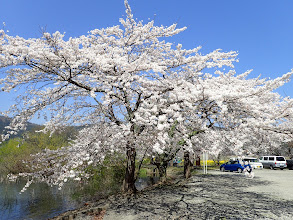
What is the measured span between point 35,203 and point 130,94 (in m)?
9.12

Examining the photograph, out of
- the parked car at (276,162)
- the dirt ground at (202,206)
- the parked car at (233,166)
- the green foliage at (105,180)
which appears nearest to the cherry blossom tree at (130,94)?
the dirt ground at (202,206)

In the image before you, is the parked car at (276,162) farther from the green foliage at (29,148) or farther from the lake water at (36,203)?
the green foliage at (29,148)

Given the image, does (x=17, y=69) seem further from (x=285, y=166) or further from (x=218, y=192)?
(x=285, y=166)

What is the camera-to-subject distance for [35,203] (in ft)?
41.4

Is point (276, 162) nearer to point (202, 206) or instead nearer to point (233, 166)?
point (233, 166)

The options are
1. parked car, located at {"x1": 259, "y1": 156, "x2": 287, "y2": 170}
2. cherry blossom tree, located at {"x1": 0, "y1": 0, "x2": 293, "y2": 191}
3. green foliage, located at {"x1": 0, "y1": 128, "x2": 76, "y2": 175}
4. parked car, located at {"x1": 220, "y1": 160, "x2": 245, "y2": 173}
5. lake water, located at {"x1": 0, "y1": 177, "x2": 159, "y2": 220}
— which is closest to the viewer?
cherry blossom tree, located at {"x1": 0, "y1": 0, "x2": 293, "y2": 191}

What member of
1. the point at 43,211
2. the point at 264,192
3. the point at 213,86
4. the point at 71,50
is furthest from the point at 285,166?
the point at 71,50

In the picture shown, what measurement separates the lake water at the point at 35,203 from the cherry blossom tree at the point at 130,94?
3693mm

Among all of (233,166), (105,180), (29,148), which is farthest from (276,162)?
(29,148)

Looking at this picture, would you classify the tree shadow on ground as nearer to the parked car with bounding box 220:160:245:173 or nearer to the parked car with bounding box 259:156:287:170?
the parked car with bounding box 220:160:245:173

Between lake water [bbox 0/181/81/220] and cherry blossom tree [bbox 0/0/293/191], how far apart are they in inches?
145

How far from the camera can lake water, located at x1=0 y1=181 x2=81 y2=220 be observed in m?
10.6

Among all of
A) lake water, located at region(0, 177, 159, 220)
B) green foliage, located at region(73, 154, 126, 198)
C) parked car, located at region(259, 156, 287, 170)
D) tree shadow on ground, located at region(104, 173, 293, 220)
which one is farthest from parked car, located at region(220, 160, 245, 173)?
lake water, located at region(0, 177, 159, 220)

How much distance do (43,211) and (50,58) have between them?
844 centimetres
